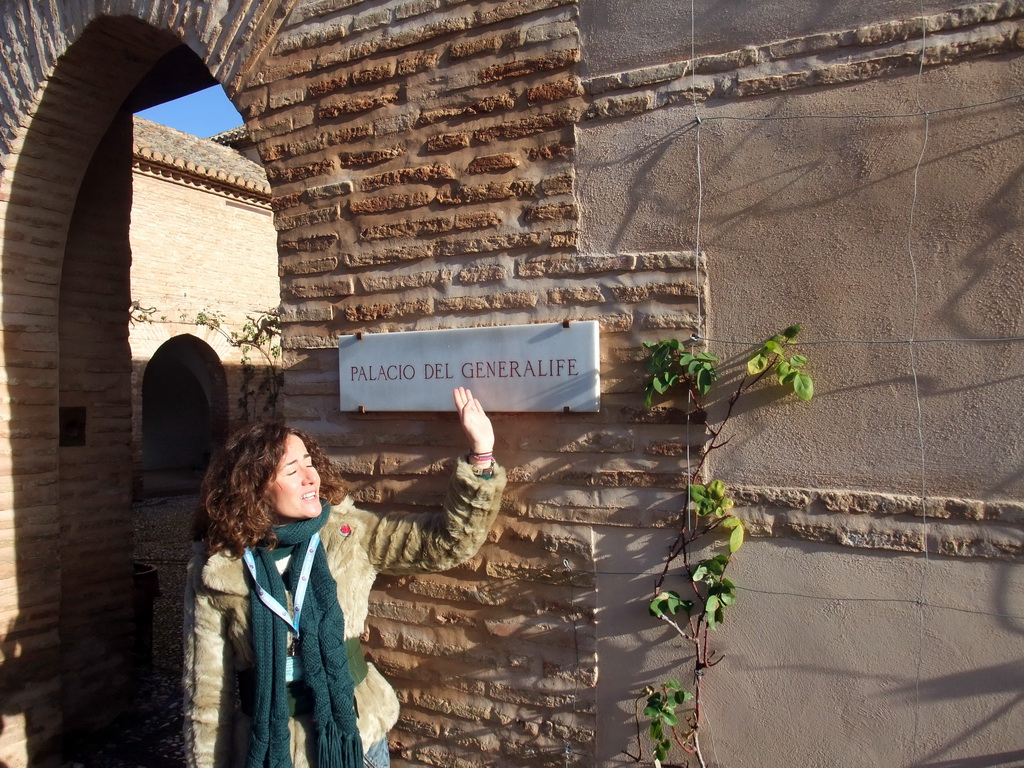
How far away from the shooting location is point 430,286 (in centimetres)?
304

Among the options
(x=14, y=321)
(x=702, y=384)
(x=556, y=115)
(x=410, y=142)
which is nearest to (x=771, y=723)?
(x=702, y=384)

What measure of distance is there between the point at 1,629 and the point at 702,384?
3.74m

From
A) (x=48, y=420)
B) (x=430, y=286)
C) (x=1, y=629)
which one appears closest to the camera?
(x=430, y=286)

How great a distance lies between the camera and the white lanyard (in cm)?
233

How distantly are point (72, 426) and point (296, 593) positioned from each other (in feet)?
9.96

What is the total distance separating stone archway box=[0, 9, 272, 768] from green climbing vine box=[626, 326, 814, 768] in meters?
2.35

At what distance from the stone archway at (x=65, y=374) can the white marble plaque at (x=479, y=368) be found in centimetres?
150

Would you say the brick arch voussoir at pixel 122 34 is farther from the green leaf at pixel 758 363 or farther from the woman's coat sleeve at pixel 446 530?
the green leaf at pixel 758 363

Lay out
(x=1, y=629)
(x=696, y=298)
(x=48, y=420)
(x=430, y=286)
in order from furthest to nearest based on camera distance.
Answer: (x=48, y=420) < (x=1, y=629) < (x=430, y=286) < (x=696, y=298)

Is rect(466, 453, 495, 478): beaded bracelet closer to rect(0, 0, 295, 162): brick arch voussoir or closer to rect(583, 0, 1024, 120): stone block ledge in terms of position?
rect(583, 0, 1024, 120): stone block ledge

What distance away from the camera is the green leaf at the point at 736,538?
2420 mm

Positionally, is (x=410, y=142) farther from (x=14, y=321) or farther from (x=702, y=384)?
(x=14, y=321)

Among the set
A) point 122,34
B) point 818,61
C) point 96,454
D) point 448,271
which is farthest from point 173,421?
point 818,61

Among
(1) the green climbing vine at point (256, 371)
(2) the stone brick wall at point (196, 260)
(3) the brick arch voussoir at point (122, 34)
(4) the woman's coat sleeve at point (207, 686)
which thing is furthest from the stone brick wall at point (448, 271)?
(1) the green climbing vine at point (256, 371)
